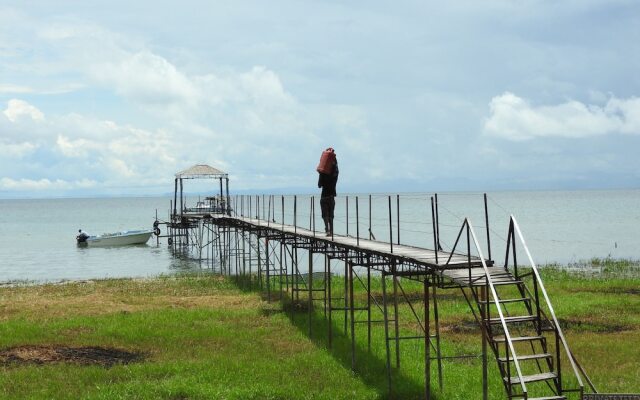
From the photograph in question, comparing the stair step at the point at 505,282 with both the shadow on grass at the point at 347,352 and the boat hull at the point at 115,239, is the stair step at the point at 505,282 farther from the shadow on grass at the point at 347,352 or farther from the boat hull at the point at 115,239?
the boat hull at the point at 115,239

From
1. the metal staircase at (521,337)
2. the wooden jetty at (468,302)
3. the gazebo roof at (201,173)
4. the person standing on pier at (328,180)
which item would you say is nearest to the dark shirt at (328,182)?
the person standing on pier at (328,180)

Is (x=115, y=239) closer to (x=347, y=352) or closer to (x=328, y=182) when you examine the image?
(x=328, y=182)

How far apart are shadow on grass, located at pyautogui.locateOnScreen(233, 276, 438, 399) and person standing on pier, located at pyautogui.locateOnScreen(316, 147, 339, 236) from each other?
306 cm

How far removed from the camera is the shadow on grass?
669 inches

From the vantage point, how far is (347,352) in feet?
67.4

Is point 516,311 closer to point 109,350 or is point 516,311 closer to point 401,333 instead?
point 401,333

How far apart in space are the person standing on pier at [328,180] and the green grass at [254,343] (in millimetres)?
3474

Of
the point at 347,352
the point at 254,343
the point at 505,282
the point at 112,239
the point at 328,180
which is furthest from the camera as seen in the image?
the point at 112,239

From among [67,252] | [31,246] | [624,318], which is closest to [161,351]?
[624,318]

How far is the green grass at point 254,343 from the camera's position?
16953 millimetres

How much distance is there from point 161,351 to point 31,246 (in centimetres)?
6304

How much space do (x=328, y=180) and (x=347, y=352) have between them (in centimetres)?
512

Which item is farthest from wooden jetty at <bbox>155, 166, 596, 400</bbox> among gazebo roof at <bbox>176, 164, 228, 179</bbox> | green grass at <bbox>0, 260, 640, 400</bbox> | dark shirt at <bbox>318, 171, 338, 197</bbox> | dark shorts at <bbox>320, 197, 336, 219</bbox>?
gazebo roof at <bbox>176, 164, 228, 179</bbox>

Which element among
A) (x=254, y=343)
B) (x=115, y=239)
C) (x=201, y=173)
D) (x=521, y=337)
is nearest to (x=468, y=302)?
(x=521, y=337)
